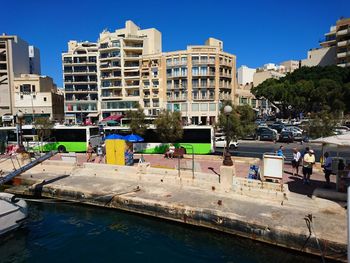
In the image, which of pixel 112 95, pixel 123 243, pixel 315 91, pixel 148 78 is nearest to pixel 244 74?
pixel 148 78

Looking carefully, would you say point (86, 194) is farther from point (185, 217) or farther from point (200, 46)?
point (200, 46)

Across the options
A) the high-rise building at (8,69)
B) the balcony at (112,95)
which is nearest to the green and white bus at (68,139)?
the balcony at (112,95)

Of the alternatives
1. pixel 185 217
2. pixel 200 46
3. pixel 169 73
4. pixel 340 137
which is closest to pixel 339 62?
pixel 200 46

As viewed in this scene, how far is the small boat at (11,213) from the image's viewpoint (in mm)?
12203

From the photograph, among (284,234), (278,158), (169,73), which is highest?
(169,73)

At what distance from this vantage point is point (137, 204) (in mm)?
14547

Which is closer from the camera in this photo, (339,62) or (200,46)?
(200,46)

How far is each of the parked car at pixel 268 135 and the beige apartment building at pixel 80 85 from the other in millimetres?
49445

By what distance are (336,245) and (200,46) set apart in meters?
63.3

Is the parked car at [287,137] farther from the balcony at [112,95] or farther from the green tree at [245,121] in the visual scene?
the balcony at [112,95]

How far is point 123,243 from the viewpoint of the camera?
11969 mm

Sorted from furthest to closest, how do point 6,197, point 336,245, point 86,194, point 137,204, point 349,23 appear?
point 349,23, point 86,194, point 137,204, point 6,197, point 336,245

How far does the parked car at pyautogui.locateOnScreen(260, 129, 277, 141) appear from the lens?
4091 cm

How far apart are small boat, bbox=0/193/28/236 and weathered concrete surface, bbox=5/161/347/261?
363 centimetres
